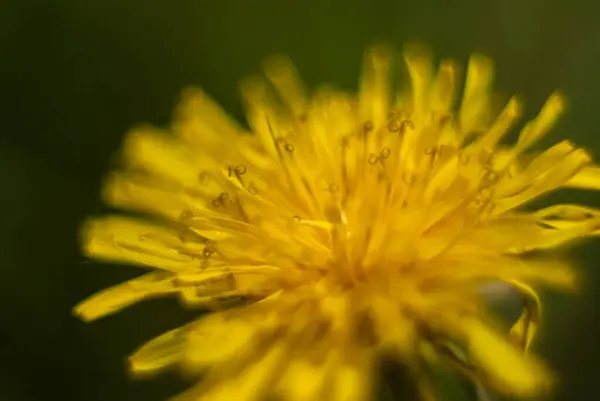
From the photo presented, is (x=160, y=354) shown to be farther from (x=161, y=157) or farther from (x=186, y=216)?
(x=161, y=157)

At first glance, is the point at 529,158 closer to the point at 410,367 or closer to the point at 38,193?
the point at 410,367

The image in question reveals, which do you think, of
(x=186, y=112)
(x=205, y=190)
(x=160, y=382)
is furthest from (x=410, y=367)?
(x=160, y=382)

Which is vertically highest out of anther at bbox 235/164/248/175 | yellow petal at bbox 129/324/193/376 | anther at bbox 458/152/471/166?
anther at bbox 235/164/248/175

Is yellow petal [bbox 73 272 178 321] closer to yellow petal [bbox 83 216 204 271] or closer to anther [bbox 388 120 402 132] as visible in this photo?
yellow petal [bbox 83 216 204 271]

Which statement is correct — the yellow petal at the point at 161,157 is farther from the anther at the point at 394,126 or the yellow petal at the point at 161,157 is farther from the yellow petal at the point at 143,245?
the anther at the point at 394,126

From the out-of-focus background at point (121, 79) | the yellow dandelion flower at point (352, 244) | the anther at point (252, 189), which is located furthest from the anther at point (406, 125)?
the out-of-focus background at point (121, 79)

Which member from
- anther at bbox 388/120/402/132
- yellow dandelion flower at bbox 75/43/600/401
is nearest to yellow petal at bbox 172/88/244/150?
yellow dandelion flower at bbox 75/43/600/401

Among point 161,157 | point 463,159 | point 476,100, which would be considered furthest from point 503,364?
point 161,157
